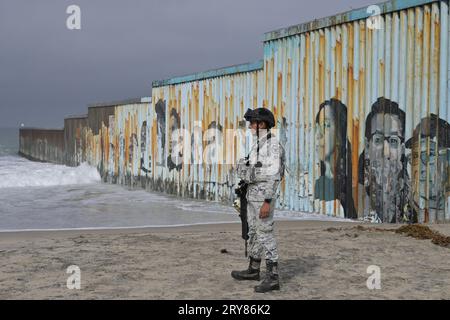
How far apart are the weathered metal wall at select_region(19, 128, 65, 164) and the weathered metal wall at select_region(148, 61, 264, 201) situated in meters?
14.6

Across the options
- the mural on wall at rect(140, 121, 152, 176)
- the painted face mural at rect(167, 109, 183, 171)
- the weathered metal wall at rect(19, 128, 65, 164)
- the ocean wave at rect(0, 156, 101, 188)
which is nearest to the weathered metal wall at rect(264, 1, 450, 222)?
the painted face mural at rect(167, 109, 183, 171)

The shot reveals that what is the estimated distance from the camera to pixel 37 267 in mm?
Result: 6062

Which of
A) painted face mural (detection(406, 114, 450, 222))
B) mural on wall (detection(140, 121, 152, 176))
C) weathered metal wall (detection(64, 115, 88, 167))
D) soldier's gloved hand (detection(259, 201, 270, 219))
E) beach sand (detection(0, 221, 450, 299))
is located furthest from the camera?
weathered metal wall (detection(64, 115, 88, 167))

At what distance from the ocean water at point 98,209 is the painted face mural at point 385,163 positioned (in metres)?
1.37

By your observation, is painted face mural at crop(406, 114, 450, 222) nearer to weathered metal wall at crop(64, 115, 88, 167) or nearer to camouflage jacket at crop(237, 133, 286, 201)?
camouflage jacket at crop(237, 133, 286, 201)

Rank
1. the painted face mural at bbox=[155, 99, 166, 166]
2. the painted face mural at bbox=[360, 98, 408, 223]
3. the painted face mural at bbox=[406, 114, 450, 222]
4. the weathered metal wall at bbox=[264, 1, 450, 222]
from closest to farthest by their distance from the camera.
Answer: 1. the painted face mural at bbox=[406, 114, 450, 222]
2. the weathered metal wall at bbox=[264, 1, 450, 222]
3. the painted face mural at bbox=[360, 98, 408, 223]
4. the painted face mural at bbox=[155, 99, 166, 166]

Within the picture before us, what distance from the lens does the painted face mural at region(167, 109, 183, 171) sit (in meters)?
17.3

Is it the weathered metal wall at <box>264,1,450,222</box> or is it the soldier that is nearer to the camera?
the soldier

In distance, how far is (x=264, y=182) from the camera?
16.4 ft

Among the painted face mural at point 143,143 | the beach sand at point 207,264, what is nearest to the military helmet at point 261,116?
the beach sand at point 207,264

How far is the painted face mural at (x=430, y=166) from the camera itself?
9062 millimetres

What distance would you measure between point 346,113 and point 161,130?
353 inches

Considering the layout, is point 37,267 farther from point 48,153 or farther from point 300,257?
point 48,153

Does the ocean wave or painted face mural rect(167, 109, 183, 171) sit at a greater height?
painted face mural rect(167, 109, 183, 171)
